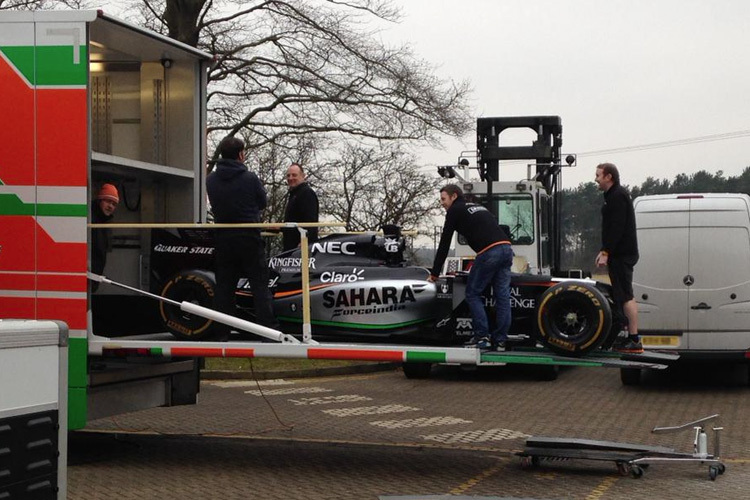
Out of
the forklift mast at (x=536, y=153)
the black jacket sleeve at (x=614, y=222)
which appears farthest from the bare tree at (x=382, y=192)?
the black jacket sleeve at (x=614, y=222)

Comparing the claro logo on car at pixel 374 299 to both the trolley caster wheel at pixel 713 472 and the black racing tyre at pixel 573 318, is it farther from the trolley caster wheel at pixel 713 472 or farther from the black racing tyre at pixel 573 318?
the trolley caster wheel at pixel 713 472

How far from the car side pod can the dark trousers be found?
2.43 meters

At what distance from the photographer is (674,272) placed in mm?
15852

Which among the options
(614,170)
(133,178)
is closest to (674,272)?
(614,170)

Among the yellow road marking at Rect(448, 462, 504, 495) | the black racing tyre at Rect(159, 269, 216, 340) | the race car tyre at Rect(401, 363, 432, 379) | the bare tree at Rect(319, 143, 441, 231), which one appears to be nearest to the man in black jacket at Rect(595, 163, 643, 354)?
the yellow road marking at Rect(448, 462, 504, 495)

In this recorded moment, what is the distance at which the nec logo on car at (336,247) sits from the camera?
1006 cm

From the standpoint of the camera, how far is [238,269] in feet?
31.2

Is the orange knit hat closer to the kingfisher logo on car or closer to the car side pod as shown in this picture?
the kingfisher logo on car

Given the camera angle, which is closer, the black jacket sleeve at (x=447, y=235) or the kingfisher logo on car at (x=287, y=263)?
the black jacket sleeve at (x=447, y=235)

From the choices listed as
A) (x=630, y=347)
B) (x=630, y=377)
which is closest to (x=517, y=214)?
(x=630, y=377)

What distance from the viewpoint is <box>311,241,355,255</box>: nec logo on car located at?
33.0 feet

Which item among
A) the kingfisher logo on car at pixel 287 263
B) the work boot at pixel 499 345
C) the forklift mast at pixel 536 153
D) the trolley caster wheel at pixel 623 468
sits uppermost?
the forklift mast at pixel 536 153

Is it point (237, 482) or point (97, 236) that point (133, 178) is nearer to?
point (97, 236)

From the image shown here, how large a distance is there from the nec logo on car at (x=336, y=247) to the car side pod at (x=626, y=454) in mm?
2237
